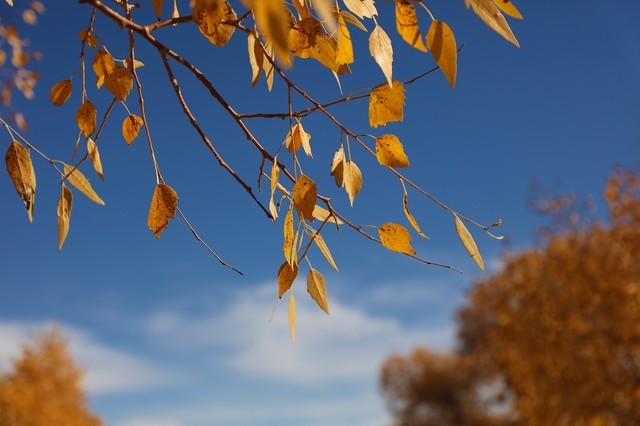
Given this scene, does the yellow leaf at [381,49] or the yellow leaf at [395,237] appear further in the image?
the yellow leaf at [395,237]

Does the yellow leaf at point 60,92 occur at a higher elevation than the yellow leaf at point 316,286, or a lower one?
higher

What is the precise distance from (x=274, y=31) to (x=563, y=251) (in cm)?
886

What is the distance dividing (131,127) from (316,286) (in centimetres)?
42

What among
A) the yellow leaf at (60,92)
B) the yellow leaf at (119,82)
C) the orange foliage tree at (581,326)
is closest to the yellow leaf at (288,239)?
the yellow leaf at (119,82)

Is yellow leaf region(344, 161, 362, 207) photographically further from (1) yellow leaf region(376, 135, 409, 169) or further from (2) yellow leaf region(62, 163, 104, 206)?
(2) yellow leaf region(62, 163, 104, 206)

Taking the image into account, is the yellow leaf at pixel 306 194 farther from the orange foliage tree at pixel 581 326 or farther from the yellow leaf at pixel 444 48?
the orange foliage tree at pixel 581 326

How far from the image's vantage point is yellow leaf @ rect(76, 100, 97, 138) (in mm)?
922

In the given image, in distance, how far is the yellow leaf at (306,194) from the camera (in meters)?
0.77

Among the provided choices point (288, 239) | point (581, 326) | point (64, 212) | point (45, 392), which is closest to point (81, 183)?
point (64, 212)

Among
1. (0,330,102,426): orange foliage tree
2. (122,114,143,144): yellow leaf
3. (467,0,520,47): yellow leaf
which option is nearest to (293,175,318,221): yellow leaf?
(467,0,520,47): yellow leaf

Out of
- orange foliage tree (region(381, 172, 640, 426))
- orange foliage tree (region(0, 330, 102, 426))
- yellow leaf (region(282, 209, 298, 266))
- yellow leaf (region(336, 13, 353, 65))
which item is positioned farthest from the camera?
orange foliage tree (region(0, 330, 102, 426))

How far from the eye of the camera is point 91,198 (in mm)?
905

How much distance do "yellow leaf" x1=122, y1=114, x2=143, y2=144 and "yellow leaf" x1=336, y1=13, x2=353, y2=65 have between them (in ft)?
1.44

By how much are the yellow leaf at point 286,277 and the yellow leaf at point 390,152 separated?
20cm
